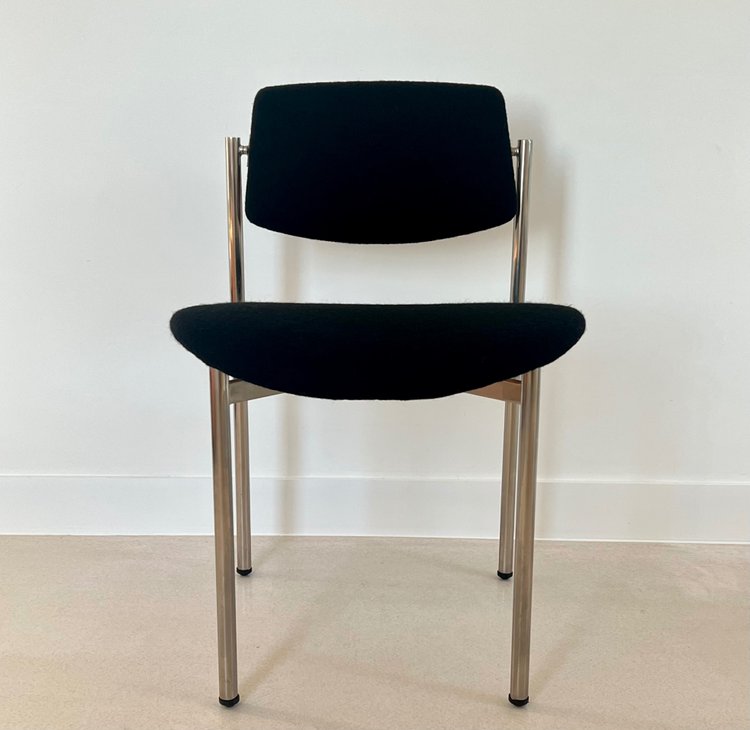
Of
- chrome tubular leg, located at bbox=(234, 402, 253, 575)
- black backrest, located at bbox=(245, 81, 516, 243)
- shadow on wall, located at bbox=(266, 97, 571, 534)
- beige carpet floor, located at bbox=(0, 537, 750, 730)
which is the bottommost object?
beige carpet floor, located at bbox=(0, 537, 750, 730)

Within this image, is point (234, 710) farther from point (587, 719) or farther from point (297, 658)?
point (587, 719)

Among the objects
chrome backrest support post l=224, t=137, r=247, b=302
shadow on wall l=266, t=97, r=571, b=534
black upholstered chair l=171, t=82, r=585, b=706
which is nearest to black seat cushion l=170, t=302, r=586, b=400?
black upholstered chair l=171, t=82, r=585, b=706

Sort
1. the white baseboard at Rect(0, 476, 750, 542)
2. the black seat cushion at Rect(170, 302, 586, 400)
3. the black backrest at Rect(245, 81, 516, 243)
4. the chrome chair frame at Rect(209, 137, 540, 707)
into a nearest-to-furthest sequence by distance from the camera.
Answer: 1. the black seat cushion at Rect(170, 302, 586, 400)
2. the chrome chair frame at Rect(209, 137, 540, 707)
3. the black backrest at Rect(245, 81, 516, 243)
4. the white baseboard at Rect(0, 476, 750, 542)

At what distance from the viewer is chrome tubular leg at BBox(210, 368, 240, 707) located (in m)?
0.75

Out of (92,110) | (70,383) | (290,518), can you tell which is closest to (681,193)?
(290,518)

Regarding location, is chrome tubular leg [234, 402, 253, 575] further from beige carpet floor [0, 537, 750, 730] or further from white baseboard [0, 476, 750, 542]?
white baseboard [0, 476, 750, 542]

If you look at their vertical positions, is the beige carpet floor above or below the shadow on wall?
below

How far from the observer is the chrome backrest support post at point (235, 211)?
3.01ft

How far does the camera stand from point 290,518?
1.20 m

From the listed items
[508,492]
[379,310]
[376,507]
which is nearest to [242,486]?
[376,507]

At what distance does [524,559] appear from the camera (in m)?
0.77

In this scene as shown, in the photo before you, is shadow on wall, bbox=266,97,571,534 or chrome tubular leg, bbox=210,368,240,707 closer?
chrome tubular leg, bbox=210,368,240,707

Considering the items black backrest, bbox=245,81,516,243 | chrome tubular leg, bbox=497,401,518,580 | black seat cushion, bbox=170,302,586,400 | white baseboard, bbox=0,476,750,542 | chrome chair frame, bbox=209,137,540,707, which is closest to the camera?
black seat cushion, bbox=170,302,586,400

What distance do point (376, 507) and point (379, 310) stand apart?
0.63 metres
